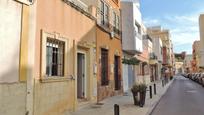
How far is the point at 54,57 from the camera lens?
11.0 metres

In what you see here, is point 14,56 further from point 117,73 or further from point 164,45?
point 164,45

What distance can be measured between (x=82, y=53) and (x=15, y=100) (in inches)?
251

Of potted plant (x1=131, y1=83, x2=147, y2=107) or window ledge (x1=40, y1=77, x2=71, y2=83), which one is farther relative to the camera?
potted plant (x1=131, y1=83, x2=147, y2=107)

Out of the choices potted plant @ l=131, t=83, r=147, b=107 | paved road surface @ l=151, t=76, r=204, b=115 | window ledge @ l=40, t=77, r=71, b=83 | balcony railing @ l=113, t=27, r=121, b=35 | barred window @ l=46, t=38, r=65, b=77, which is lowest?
paved road surface @ l=151, t=76, r=204, b=115

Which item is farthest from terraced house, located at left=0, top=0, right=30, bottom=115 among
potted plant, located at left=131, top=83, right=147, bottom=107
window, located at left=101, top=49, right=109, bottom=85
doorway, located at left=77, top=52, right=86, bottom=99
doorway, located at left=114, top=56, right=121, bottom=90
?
doorway, located at left=114, top=56, right=121, bottom=90

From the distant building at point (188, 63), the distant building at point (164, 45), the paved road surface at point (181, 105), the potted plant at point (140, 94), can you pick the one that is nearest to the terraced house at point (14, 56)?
the paved road surface at point (181, 105)

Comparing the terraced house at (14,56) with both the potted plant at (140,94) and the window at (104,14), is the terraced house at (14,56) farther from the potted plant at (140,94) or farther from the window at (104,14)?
the window at (104,14)

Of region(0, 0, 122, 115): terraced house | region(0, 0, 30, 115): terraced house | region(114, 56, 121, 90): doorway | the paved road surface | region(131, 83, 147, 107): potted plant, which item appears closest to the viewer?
region(0, 0, 30, 115): terraced house

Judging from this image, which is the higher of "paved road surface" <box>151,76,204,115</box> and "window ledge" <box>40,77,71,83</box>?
"window ledge" <box>40,77,71,83</box>

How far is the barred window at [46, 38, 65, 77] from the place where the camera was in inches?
412

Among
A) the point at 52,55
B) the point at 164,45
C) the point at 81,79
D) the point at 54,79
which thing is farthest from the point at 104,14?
the point at 164,45

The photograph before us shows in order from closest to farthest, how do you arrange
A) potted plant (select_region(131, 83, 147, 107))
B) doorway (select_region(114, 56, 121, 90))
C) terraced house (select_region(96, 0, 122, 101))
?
potted plant (select_region(131, 83, 147, 107))
terraced house (select_region(96, 0, 122, 101))
doorway (select_region(114, 56, 121, 90))

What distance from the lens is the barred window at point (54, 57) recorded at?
10469 millimetres

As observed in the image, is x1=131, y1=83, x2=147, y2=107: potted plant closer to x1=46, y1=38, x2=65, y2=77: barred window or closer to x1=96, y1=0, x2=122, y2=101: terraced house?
x1=96, y1=0, x2=122, y2=101: terraced house
